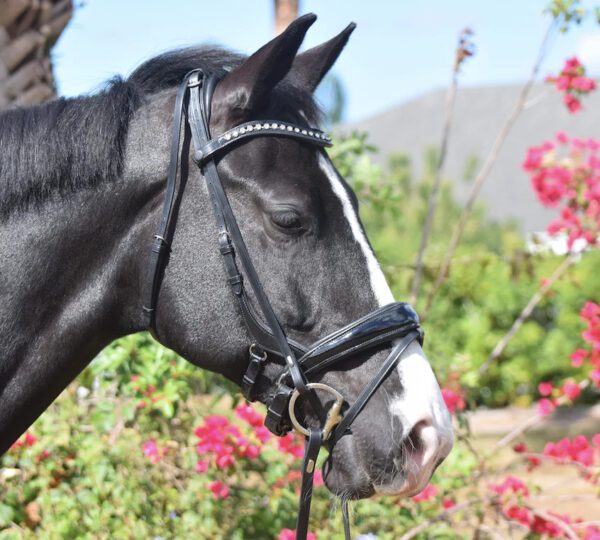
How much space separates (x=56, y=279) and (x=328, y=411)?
30.0 inches

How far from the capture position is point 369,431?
6.20ft

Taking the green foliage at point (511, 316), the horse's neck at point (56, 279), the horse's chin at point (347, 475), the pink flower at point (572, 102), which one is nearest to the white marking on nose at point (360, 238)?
the horse's chin at point (347, 475)

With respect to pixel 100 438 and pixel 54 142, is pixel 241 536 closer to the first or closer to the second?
pixel 100 438

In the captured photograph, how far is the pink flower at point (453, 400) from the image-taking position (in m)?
3.51

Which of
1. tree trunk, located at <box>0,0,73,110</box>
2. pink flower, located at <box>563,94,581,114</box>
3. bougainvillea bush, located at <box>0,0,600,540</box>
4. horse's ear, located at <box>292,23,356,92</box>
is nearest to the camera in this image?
horse's ear, located at <box>292,23,356,92</box>

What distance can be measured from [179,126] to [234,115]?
0.46ft

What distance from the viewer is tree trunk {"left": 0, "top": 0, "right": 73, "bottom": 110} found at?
388cm

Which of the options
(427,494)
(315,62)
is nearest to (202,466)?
(427,494)

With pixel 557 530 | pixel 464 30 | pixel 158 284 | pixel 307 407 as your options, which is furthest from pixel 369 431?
pixel 464 30

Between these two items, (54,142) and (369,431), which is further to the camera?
(54,142)

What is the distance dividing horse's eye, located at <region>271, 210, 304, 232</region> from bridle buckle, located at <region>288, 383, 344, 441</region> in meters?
0.37

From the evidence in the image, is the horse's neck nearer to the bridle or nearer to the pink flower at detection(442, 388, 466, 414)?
the bridle

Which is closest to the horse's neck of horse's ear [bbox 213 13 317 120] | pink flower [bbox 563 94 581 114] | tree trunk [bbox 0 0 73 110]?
horse's ear [bbox 213 13 317 120]

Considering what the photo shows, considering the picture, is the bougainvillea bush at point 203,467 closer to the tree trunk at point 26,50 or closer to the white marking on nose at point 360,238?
the white marking on nose at point 360,238
